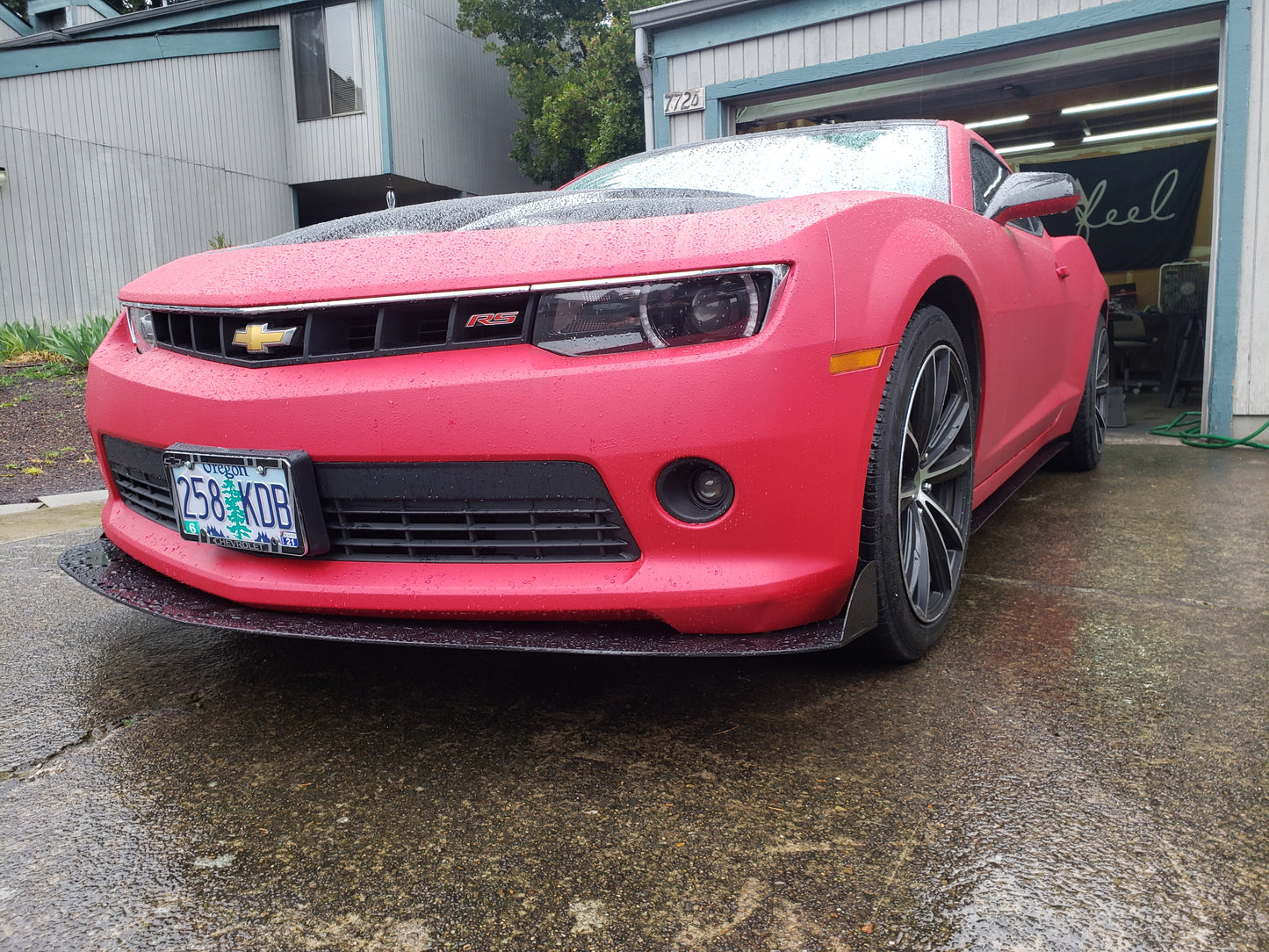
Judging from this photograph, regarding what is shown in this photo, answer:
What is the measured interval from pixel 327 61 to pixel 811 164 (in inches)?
568

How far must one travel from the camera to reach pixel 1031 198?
8.38 ft

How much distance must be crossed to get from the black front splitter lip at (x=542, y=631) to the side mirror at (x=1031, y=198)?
4.61 feet

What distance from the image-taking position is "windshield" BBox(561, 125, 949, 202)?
2461 millimetres

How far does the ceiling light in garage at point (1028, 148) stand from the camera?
12125mm

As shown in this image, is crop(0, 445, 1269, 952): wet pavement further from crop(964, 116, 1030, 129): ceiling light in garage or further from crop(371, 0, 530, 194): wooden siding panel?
crop(371, 0, 530, 194): wooden siding panel

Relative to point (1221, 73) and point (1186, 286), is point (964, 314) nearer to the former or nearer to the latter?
point (1221, 73)

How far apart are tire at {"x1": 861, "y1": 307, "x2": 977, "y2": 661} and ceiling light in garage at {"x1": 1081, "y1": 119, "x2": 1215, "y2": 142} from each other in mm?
11108

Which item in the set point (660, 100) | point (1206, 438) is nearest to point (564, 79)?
point (660, 100)

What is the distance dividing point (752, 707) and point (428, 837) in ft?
2.20

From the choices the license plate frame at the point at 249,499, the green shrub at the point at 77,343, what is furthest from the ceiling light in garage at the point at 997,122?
the license plate frame at the point at 249,499

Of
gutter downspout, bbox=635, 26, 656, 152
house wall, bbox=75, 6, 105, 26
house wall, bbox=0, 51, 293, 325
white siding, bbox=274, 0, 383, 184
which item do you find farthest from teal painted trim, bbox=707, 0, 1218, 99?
house wall, bbox=75, 6, 105, 26

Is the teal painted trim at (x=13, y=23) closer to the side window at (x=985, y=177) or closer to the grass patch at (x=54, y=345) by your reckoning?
the grass patch at (x=54, y=345)

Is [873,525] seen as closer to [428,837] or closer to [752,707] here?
[752,707]

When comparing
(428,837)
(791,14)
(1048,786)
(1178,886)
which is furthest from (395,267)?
(791,14)
